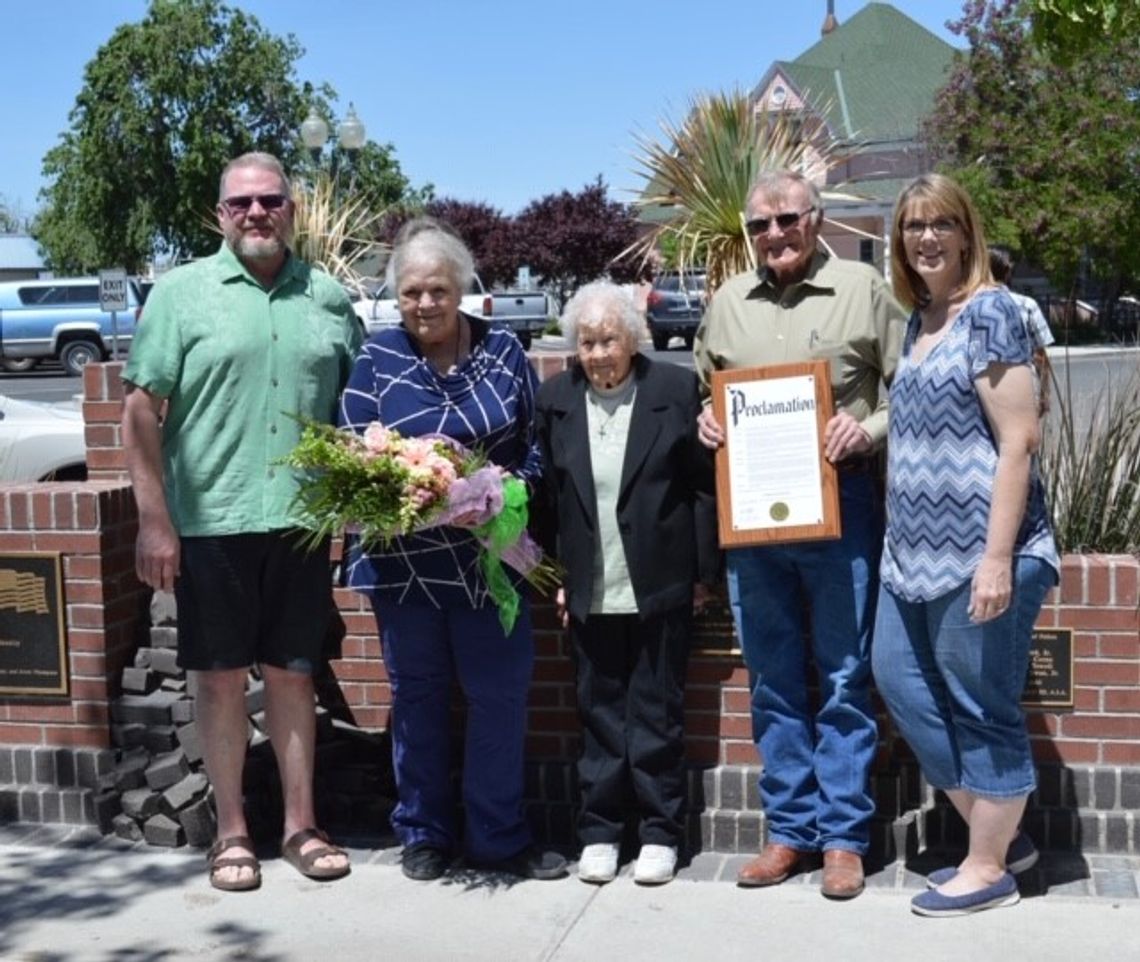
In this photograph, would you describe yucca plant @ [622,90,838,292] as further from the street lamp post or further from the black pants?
the street lamp post

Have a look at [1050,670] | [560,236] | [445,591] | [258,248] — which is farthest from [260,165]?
[560,236]

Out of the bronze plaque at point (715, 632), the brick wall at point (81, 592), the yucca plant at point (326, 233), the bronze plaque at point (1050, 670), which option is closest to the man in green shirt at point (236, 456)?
the brick wall at point (81, 592)

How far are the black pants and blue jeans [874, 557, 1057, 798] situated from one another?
0.67 m

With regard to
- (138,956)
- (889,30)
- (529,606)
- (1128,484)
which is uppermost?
(889,30)

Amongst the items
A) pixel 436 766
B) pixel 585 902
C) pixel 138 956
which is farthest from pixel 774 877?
pixel 138 956

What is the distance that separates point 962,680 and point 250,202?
2.53 meters

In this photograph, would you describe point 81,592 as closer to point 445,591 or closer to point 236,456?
point 236,456

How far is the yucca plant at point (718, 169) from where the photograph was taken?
23.6 ft

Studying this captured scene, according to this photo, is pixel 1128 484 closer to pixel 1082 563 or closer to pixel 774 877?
pixel 1082 563

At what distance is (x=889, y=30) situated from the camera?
2443 inches

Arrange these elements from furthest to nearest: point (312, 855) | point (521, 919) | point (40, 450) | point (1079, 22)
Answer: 1. point (40, 450)
2. point (1079, 22)
3. point (312, 855)
4. point (521, 919)

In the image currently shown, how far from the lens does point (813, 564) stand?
458 centimetres

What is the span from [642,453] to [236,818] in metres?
1.77

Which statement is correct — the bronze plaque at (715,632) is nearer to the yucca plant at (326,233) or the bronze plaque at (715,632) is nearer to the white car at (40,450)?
the yucca plant at (326,233)
